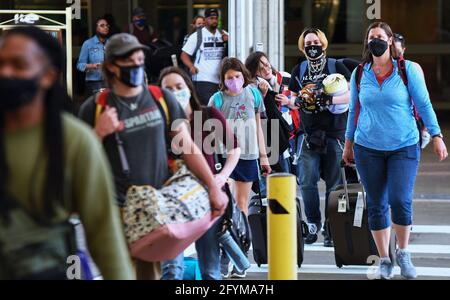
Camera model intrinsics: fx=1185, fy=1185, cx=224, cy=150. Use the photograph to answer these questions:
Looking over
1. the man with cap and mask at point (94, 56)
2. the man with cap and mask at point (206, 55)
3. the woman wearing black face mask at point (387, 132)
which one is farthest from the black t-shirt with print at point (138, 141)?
the man with cap and mask at point (94, 56)

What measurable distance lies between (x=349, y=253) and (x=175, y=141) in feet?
10.2

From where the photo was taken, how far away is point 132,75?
19.3 ft

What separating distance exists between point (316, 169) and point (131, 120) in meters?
4.52

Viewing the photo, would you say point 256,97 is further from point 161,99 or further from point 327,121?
point 161,99

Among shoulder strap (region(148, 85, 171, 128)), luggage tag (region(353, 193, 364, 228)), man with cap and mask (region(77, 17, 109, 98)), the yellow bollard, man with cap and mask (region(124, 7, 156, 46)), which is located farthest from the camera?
man with cap and mask (region(124, 7, 156, 46))

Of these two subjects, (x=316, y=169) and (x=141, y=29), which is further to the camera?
(x=141, y=29)

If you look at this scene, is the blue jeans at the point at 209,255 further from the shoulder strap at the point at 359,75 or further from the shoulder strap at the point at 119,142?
the shoulder strap at the point at 359,75

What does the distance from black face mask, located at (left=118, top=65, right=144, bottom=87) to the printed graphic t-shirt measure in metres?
11.6

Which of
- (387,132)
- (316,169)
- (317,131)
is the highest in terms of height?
(387,132)

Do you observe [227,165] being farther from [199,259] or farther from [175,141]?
[175,141]

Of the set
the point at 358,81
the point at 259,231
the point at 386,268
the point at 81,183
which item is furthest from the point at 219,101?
the point at 81,183

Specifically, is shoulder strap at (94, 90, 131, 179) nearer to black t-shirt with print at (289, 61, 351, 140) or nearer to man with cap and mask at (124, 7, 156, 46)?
black t-shirt with print at (289, 61, 351, 140)

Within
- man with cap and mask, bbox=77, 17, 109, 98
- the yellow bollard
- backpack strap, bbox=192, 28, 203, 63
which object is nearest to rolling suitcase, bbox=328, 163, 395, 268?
the yellow bollard

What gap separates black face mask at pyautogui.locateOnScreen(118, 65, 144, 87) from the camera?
19.3 feet
